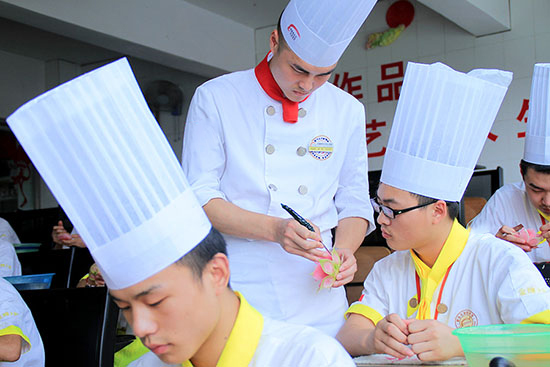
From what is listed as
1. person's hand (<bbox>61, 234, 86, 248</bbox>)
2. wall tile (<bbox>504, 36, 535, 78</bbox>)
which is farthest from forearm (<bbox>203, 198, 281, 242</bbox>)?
wall tile (<bbox>504, 36, 535, 78</bbox>)

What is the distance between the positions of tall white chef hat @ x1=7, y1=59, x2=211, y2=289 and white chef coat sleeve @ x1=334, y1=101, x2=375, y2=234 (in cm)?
93

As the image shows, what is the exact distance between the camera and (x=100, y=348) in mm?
2049

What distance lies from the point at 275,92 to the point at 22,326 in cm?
113

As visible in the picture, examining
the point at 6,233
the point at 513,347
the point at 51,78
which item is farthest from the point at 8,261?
the point at 51,78

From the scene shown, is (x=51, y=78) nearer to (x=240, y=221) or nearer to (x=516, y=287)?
(x=240, y=221)

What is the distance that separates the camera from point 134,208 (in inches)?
44.9

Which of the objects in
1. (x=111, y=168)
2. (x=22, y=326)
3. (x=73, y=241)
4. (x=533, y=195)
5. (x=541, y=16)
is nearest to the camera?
(x=111, y=168)

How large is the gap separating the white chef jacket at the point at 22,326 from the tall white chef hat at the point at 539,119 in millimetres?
2174

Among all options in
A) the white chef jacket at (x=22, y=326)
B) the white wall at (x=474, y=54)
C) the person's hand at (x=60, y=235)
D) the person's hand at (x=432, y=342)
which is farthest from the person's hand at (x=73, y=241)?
the white wall at (x=474, y=54)

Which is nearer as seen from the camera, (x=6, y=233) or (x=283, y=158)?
(x=283, y=158)

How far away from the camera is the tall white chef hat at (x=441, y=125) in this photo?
1848 millimetres

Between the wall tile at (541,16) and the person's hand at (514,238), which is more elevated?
the wall tile at (541,16)

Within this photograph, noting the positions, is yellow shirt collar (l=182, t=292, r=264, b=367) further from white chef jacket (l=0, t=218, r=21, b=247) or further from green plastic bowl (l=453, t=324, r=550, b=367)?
white chef jacket (l=0, t=218, r=21, b=247)

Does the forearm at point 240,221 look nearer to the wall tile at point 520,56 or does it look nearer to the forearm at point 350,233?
the forearm at point 350,233
